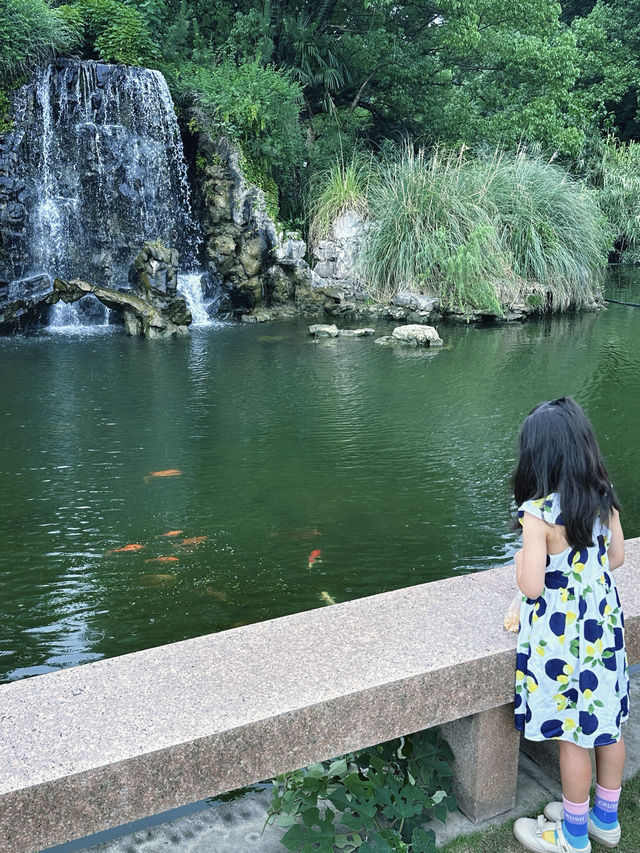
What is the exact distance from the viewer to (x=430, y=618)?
89.7 inches

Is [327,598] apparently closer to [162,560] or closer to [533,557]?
[162,560]

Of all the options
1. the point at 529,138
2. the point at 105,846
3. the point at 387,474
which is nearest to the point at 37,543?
the point at 387,474

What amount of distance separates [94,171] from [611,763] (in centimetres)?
1322

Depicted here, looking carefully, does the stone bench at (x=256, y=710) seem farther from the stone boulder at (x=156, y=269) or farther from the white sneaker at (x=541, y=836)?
the stone boulder at (x=156, y=269)

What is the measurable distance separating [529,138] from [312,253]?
6059mm

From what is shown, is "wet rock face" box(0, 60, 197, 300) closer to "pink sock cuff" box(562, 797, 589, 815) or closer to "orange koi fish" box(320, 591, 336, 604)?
"orange koi fish" box(320, 591, 336, 604)

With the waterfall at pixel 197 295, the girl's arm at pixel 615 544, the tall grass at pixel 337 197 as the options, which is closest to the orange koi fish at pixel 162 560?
the girl's arm at pixel 615 544

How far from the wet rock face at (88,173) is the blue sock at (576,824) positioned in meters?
12.4

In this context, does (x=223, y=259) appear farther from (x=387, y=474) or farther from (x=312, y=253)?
(x=387, y=474)

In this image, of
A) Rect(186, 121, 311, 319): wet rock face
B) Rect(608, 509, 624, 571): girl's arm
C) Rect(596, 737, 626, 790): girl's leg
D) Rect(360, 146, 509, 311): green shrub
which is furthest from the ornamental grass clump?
Rect(596, 737, 626, 790): girl's leg

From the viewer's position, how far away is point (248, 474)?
582cm

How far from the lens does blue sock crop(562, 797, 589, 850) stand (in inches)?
82.5

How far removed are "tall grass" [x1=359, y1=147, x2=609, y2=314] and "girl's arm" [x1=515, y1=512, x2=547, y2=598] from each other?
1036 centimetres

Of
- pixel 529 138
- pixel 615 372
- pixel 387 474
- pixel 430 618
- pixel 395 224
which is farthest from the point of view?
pixel 529 138
